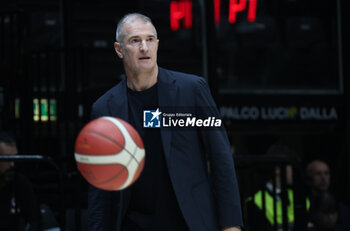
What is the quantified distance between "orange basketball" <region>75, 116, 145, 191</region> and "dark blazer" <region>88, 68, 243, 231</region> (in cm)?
15

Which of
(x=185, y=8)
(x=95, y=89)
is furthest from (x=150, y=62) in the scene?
(x=185, y=8)

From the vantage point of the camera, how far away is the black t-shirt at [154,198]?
11.9 feet

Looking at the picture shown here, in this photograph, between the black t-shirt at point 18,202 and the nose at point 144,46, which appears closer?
the nose at point 144,46

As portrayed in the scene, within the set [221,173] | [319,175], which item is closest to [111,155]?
[221,173]

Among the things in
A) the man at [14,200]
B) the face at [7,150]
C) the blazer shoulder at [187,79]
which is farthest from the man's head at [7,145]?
the blazer shoulder at [187,79]

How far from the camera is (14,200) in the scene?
20.8 ft

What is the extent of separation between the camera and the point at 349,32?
38.3 feet

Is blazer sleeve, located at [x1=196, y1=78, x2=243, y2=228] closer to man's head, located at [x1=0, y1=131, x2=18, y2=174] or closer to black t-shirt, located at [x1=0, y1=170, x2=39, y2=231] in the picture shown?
black t-shirt, located at [x1=0, y1=170, x2=39, y2=231]

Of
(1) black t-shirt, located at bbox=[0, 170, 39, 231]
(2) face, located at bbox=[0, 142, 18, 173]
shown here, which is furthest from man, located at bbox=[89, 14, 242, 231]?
(2) face, located at bbox=[0, 142, 18, 173]

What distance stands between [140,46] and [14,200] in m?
3.24

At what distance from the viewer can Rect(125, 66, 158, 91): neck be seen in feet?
12.5

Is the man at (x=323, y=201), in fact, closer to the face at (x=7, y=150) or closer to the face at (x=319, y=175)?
the face at (x=319, y=175)

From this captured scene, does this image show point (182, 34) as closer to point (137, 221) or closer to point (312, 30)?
point (312, 30)

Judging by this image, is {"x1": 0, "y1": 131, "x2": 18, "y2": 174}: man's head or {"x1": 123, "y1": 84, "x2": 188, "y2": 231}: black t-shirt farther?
{"x1": 0, "y1": 131, "x2": 18, "y2": 174}: man's head
